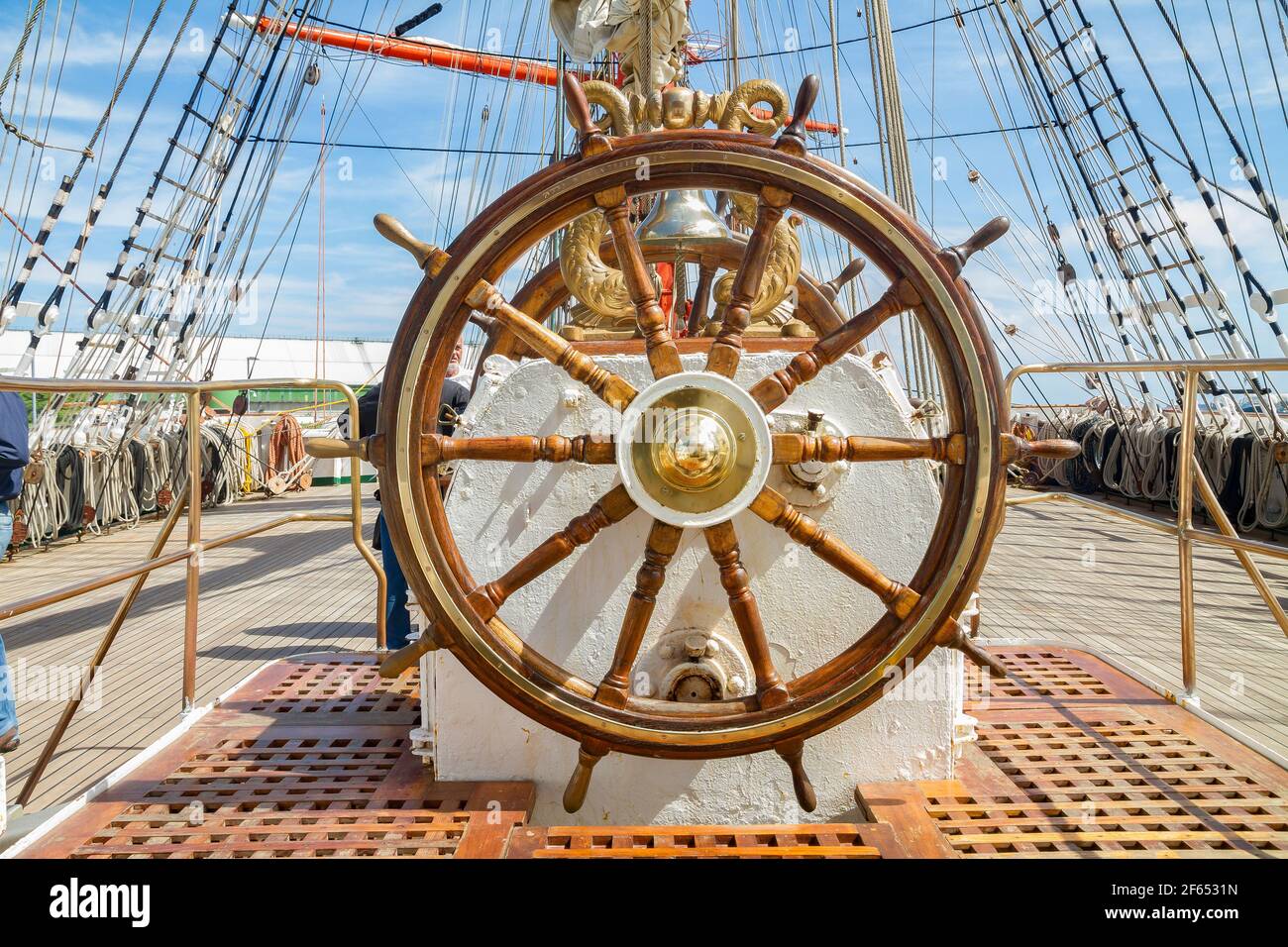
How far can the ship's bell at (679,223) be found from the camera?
237cm

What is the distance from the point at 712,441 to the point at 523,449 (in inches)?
11.7

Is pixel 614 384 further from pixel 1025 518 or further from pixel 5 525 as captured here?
pixel 1025 518

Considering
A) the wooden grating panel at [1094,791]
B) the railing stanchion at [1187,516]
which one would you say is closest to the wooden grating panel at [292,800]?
the wooden grating panel at [1094,791]

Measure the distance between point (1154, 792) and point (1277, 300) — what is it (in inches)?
231

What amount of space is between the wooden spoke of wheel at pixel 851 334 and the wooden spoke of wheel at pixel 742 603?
0.69 ft

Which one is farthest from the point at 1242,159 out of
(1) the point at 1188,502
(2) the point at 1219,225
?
(1) the point at 1188,502

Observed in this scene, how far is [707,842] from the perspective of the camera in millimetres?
1441

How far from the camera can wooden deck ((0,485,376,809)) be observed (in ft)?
9.25

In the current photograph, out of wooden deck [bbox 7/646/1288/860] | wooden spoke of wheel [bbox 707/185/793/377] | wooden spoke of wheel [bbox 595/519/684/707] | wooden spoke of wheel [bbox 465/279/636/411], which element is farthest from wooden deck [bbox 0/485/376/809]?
wooden spoke of wheel [bbox 707/185/793/377]

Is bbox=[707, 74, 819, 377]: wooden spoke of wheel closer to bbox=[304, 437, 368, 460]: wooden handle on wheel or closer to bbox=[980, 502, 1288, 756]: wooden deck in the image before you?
bbox=[304, 437, 368, 460]: wooden handle on wheel

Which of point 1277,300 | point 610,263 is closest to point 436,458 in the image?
point 610,263

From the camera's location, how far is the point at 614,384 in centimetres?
142

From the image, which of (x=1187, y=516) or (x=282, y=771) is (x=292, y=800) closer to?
(x=282, y=771)
